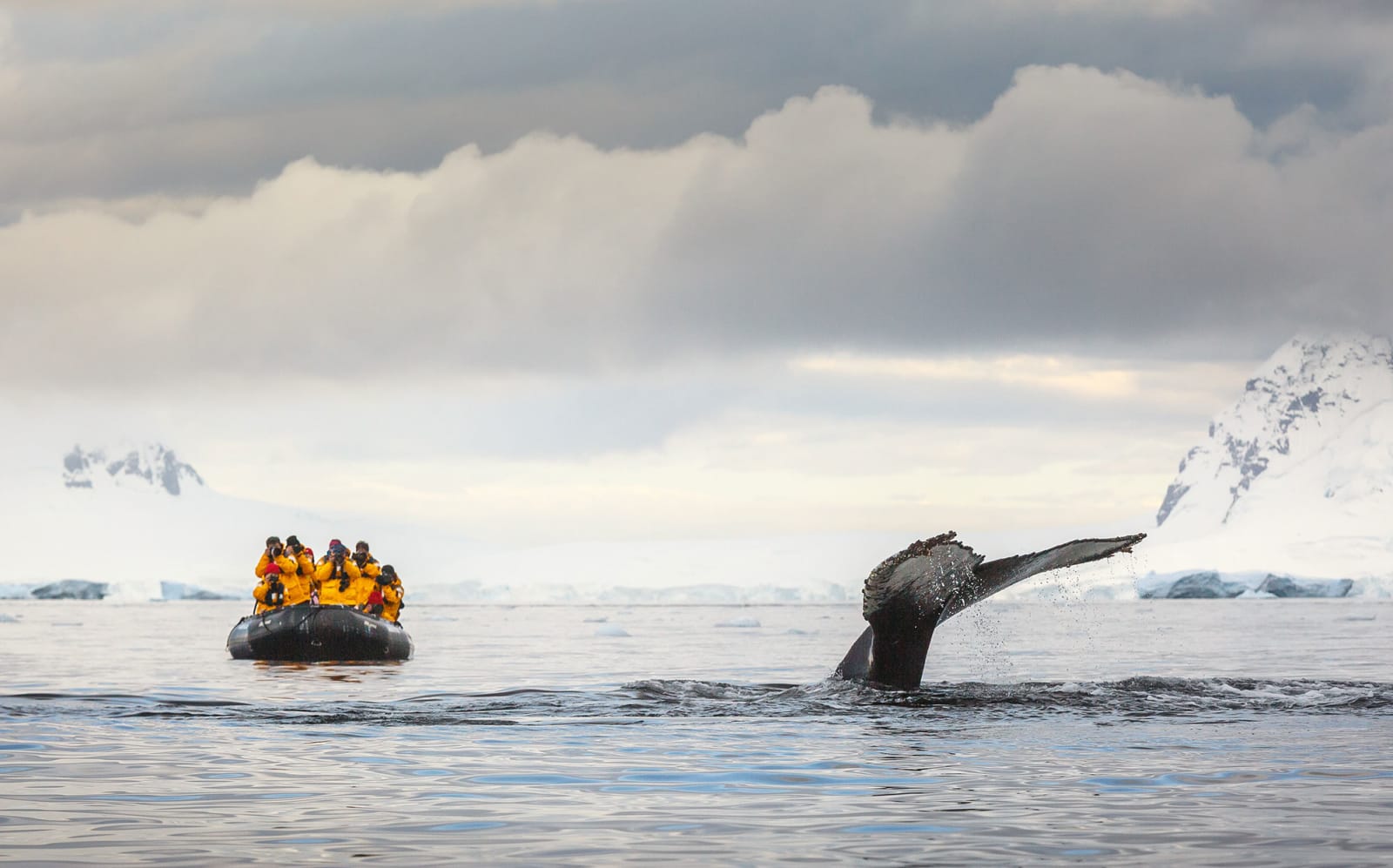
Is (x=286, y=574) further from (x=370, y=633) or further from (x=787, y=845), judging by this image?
(x=787, y=845)

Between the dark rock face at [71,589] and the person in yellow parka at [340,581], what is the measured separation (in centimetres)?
11616

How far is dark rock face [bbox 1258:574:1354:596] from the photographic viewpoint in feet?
410

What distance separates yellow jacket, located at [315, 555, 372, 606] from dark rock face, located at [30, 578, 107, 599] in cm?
11616

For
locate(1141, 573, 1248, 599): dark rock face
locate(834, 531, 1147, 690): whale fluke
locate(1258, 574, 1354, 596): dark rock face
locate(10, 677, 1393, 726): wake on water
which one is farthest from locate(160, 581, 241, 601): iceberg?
locate(834, 531, 1147, 690): whale fluke

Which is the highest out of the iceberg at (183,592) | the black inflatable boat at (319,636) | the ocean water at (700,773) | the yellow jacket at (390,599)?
the iceberg at (183,592)

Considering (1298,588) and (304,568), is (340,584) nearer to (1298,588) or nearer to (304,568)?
(304,568)

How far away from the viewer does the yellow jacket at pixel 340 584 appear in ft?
87.9

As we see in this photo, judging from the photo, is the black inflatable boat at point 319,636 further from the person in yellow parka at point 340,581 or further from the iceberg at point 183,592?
the iceberg at point 183,592

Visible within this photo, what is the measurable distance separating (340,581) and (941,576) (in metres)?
16.7

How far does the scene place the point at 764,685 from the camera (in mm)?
16578

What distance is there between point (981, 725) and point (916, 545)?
136cm

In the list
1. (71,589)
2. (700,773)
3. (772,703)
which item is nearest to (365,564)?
(772,703)

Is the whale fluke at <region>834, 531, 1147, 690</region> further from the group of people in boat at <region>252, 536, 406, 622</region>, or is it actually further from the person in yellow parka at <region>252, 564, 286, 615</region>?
the person in yellow parka at <region>252, 564, 286, 615</region>

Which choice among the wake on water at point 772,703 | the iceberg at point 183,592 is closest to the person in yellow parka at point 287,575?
the wake on water at point 772,703
